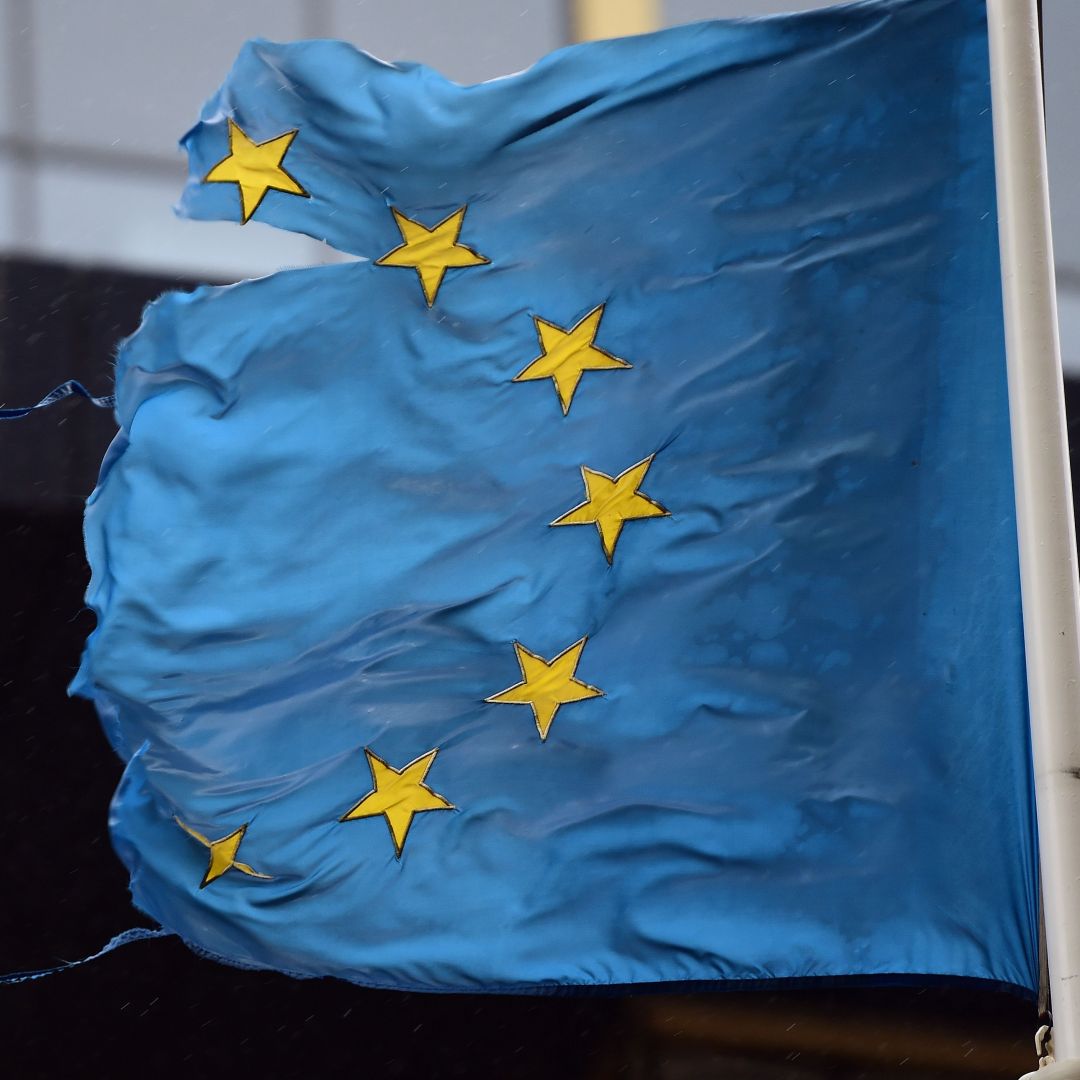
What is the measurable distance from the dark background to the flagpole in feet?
10.0

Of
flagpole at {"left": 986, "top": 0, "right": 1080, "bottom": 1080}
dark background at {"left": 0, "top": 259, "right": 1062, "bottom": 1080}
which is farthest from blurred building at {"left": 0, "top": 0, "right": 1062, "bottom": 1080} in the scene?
flagpole at {"left": 986, "top": 0, "right": 1080, "bottom": 1080}

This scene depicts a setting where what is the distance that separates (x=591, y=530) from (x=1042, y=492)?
110 cm

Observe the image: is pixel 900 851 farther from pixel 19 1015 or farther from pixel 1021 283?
pixel 19 1015

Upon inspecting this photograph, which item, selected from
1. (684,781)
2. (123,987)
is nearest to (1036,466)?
(684,781)

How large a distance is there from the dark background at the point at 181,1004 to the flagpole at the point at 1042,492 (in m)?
3.05

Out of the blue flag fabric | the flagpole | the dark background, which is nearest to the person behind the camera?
the flagpole

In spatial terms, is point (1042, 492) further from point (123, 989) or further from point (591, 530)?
point (123, 989)

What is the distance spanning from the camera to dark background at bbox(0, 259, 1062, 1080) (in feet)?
18.7

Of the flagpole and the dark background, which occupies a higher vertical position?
the flagpole

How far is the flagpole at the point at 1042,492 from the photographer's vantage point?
2783 millimetres

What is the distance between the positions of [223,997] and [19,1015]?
72 centimetres

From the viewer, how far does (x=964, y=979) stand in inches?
132

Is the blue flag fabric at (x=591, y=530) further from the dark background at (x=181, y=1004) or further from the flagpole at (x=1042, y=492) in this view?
the dark background at (x=181, y=1004)

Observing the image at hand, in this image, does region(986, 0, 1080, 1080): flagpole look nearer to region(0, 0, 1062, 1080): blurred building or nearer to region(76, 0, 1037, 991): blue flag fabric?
region(76, 0, 1037, 991): blue flag fabric
